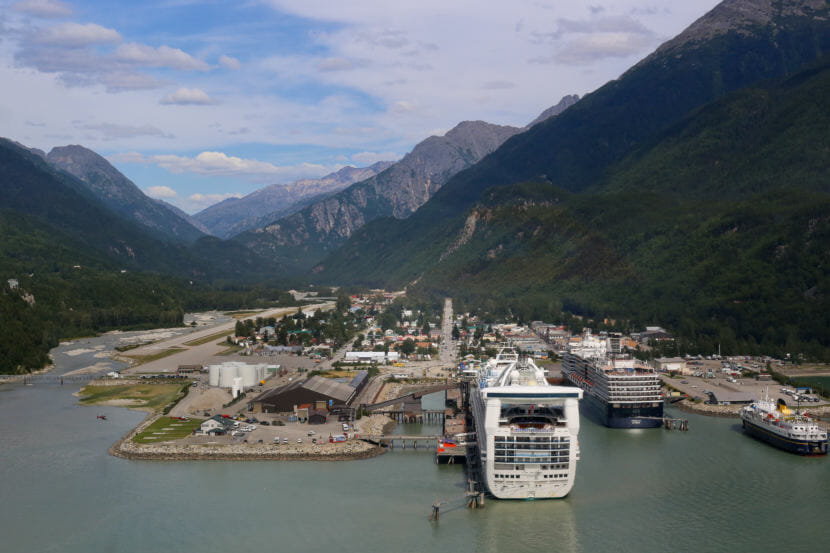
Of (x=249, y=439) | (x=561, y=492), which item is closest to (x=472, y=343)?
(x=249, y=439)

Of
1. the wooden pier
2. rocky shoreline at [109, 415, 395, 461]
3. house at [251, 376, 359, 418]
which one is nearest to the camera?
rocky shoreline at [109, 415, 395, 461]

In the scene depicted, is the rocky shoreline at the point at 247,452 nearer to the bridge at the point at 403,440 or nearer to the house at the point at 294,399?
the bridge at the point at 403,440

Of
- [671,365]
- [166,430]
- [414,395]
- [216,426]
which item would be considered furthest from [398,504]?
[671,365]

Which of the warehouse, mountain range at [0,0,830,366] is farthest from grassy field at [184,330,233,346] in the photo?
the warehouse

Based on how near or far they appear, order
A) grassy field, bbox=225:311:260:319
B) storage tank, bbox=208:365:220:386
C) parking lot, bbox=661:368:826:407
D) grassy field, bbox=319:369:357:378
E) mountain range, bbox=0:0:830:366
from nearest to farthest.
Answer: parking lot, bbox=661:368:826:407 → storage tank, bbox=208:365:220:386 → grassy field, bbox=319:369:357:378 → mountain range, bbox=0:0:830:366 → grassy field, bbox=225:311:260:319

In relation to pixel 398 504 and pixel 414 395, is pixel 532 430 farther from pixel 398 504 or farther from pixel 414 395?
pixel 414 395

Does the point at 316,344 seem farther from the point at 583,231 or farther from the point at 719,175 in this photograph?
the point at 719,175

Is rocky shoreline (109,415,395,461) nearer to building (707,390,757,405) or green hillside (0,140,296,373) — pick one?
building (707,390,757,405)
